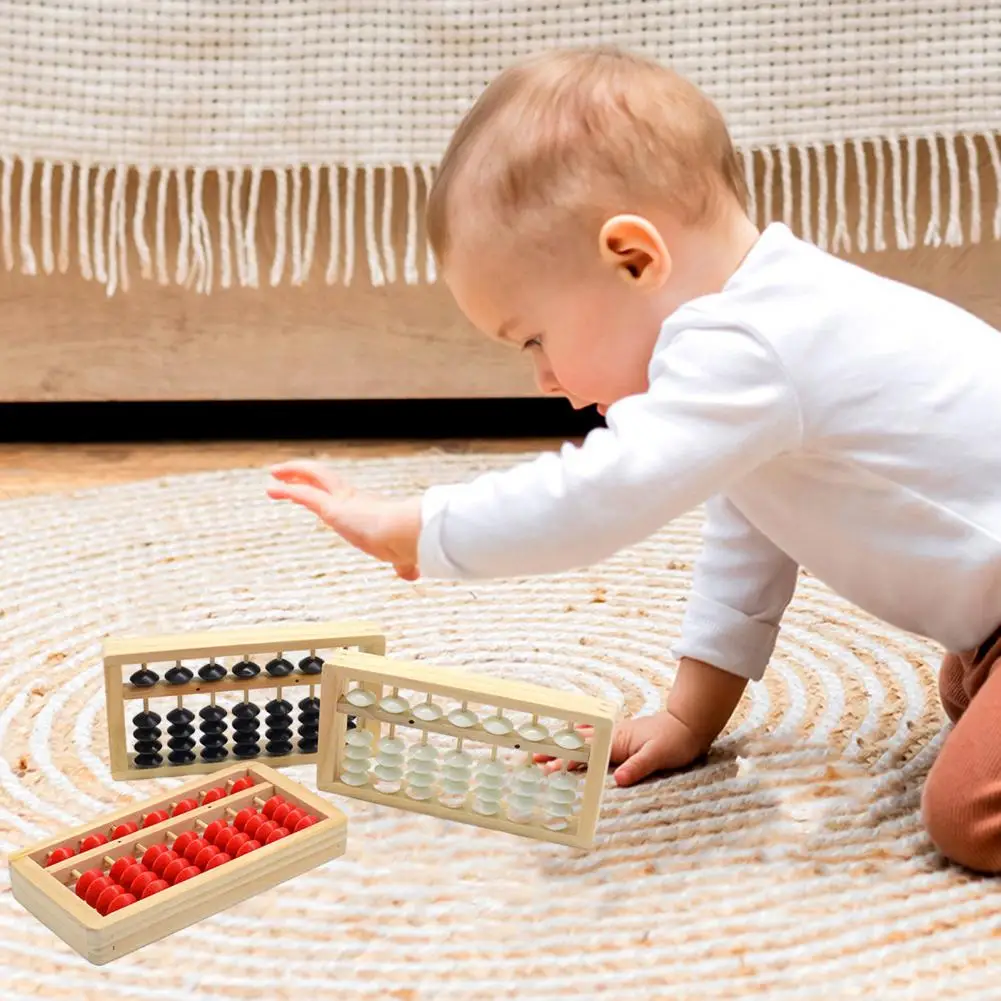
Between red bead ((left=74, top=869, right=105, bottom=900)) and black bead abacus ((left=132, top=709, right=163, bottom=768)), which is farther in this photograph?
black bead abacus ((left=132, top=709, right=163, bottom=768))

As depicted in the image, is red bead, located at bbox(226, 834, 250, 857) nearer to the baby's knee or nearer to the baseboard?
the baby's knee

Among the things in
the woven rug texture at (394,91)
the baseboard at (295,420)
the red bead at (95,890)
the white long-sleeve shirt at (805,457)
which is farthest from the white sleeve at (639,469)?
the baseboard at (295,420)

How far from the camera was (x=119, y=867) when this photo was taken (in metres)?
0.61

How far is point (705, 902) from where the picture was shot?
63 cm

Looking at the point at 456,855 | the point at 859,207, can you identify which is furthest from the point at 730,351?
the point at 859,207

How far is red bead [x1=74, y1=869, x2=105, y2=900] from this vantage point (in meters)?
0.60

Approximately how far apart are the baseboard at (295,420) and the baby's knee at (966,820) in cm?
94

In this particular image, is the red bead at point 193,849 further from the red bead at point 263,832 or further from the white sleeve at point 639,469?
the white sleeve at point 639,469

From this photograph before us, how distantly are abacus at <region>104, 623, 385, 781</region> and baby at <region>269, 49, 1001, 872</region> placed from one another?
12cm

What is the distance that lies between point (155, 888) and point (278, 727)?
171 mm

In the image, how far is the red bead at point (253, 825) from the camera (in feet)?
2.15

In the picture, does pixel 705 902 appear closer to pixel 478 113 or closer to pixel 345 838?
pixel 345 838

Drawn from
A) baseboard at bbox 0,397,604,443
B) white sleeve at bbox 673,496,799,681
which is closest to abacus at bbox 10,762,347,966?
white sleeve at bbox 673,496,799,681

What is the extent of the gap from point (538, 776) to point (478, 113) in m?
0.35
